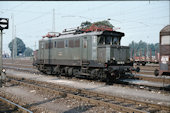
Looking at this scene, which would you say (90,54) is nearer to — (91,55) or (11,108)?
(91,55)

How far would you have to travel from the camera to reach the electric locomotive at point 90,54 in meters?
14.5

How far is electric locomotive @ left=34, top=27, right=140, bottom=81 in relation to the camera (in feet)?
47.6

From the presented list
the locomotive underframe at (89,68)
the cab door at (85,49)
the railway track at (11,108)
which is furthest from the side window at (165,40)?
the railway track at (11,108)

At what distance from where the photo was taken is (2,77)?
10.8m

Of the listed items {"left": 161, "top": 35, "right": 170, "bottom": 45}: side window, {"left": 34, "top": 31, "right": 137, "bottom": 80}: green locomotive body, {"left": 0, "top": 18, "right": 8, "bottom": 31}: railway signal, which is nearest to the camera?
{"left": 0, "top": 18, "right": 8, "bottom": 31}: railway signal

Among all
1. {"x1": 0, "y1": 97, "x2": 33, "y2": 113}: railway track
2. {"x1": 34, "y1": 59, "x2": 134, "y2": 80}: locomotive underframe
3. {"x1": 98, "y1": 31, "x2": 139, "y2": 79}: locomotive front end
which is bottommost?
{"x1": 0, "y1": 97, "x2": 33, "y2": 113}: railway track

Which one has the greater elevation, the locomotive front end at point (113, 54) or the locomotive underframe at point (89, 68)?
the locomotive front end at point (113, 54)

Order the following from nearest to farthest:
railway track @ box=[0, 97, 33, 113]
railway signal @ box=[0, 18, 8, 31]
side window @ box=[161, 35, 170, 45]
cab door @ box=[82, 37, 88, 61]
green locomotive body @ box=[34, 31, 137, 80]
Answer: railway track @ box=[0, 97, 33, 113] → railway signal @ box=[0, 18, 8, 31] → side window @ box=[161, 35, 170, 45] → green locomotive body @ box=[34, 31, 137, 80] → cab door @ box=[82, 37, 88, 61]

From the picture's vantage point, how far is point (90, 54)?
15.8 m

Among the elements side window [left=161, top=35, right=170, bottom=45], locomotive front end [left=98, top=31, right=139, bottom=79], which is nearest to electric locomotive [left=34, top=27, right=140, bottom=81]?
locomotive front end [left=98, top=31, right=139, bottom=79]

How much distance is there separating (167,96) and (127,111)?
13.8 feet

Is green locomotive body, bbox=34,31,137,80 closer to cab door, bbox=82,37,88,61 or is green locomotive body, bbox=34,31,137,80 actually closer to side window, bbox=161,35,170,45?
cab door, bbox=82,37,88,61

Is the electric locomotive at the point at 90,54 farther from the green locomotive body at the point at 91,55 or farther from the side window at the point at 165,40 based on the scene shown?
the side window at the point at 165,40

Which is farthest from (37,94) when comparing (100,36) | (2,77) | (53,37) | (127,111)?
(53,37)
